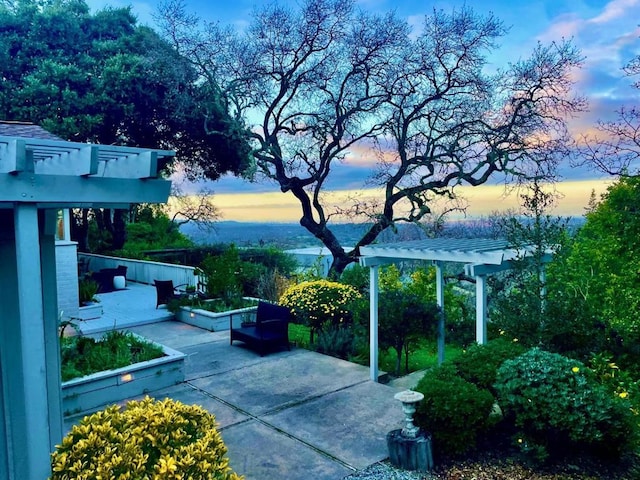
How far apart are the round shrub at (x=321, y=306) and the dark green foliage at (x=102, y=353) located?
9.32ft

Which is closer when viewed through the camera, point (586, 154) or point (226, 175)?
point (586, 154)

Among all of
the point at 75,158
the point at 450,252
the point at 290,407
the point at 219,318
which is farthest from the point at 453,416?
the point at 219,318

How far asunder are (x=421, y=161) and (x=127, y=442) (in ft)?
38.3

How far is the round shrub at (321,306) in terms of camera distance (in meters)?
8.19

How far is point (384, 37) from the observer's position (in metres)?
12.0

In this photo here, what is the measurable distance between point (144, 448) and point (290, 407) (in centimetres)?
259

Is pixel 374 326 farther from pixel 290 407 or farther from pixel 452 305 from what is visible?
pixel 452 305

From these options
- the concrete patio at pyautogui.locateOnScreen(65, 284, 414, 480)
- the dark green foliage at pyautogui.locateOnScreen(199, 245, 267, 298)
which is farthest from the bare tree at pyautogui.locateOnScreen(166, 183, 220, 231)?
the concrete patio at pyautogui.locateOnScreen(65, 284, 414, 480)

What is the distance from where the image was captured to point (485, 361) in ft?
14.7

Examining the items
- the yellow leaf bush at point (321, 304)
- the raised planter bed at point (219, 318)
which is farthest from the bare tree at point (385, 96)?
the raised planter bed at point (219, 318)

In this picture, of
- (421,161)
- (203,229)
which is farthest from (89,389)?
(203,229)

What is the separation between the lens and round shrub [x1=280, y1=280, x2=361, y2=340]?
8188 millimetres

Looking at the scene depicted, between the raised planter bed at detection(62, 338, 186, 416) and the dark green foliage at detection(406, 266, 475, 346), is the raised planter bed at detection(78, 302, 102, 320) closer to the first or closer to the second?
the raised planter bed at detection(62, 338, 186, 416)

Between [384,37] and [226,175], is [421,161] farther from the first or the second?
[226,175]
